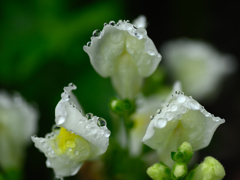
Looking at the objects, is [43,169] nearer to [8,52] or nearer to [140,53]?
[8,52]

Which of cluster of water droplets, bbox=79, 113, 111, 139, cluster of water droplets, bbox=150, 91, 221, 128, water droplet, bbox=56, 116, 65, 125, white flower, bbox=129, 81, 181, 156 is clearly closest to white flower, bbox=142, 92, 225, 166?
cluster of water droplets, bbox=150, 91, 221, 128

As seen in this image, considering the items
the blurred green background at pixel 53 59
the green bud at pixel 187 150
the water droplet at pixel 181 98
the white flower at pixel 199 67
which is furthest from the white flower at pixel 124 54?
the white flower at pixel 199 67

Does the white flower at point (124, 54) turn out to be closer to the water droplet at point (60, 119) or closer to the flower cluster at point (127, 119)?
the flower cluster at point (127, 119)

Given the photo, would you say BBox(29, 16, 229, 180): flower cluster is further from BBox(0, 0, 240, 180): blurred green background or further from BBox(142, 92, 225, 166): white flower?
BBox(0, 0, 240, 180): blurred green background

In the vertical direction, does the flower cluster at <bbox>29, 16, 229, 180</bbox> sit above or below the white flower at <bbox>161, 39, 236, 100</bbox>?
above

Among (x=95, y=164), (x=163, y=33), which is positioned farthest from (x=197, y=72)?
(x=95, y=164)

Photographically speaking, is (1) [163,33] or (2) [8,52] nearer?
(2) [8,52]
